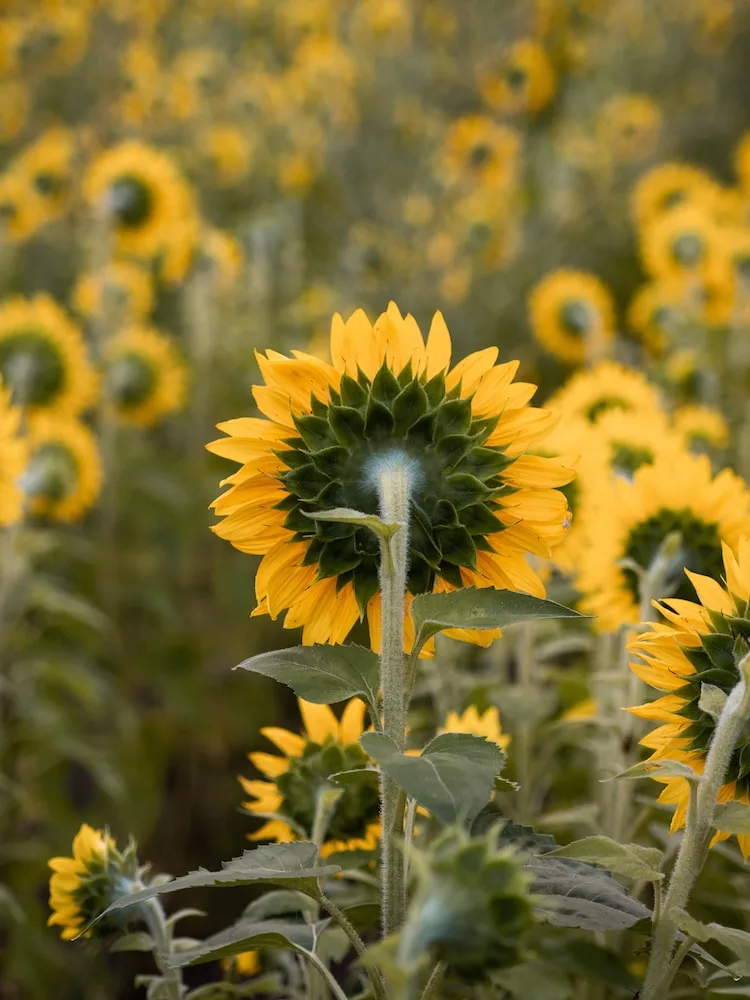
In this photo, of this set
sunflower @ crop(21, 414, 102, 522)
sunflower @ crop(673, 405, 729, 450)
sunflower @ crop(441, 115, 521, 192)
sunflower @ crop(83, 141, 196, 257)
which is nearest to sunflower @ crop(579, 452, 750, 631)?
sunflower @ crop(673, 405, 729, 450)

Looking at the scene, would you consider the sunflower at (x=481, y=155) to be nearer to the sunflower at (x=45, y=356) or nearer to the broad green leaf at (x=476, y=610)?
the sunflower at (x=45, y=356)

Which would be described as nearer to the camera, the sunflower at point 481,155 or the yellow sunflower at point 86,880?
the yellow sunflower at point 86,880

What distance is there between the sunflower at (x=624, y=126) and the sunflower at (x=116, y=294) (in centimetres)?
218

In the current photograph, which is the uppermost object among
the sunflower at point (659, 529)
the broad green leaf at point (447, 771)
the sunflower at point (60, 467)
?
the sunflower at point (60, 467)

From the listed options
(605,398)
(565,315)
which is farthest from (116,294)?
(605,398)

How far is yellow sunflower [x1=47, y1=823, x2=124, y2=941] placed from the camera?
0.73 m

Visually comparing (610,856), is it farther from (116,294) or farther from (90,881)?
(116,294)

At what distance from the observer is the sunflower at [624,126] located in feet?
14.5

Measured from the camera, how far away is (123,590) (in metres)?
2.24

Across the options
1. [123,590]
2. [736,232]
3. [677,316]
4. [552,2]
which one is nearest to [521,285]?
[736,232]

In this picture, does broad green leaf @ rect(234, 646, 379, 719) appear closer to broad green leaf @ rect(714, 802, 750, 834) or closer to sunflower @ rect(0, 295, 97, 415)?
broad green leaf @ rect(714, 802, 750, 834)

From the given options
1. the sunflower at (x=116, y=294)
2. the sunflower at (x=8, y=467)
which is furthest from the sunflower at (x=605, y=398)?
the sunflower at (x=116, y=294)

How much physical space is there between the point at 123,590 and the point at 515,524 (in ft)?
5.62

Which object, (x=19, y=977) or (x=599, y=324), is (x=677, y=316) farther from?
(x=19, y=977)
